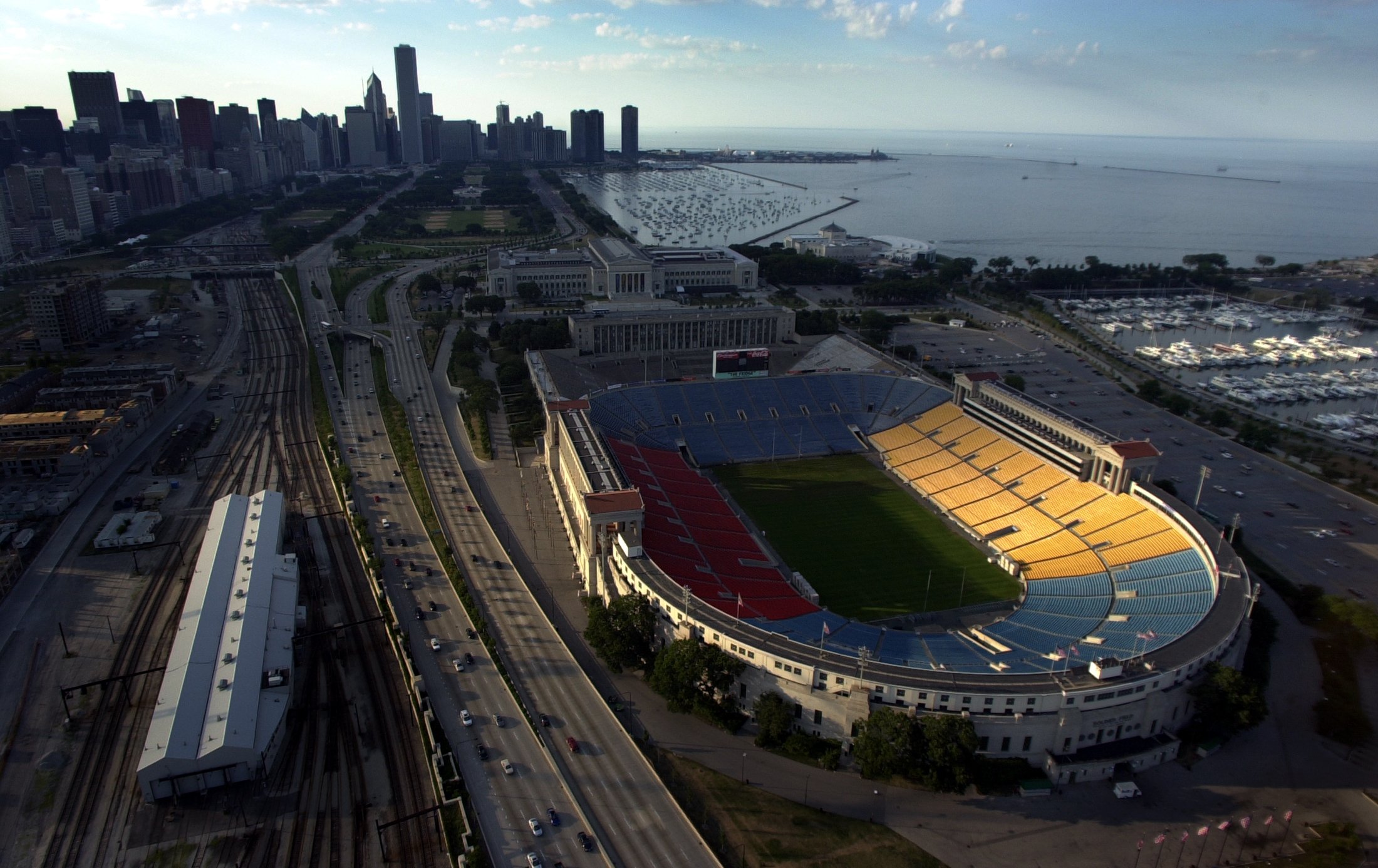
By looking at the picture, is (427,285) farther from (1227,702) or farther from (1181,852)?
(1181,852)

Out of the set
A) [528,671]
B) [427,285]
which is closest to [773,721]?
[528,671]

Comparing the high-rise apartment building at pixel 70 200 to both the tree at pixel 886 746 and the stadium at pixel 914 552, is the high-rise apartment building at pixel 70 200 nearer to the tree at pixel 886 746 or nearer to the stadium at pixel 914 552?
the stadium at pixel 914 552

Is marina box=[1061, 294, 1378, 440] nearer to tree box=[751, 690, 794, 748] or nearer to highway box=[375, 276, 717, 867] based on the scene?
tree box=[751, 690, 794, 748]

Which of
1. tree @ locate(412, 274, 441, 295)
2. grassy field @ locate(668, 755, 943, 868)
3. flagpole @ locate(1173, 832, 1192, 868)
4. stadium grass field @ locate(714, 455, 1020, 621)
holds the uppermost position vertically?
tree @ locate(412, 274, 441, 295)

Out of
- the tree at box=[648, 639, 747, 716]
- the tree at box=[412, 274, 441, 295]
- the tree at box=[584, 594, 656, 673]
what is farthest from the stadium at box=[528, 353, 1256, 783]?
the tree at box=[412, 274, 441, 295]

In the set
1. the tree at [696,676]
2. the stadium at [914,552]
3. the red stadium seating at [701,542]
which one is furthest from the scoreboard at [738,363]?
the tree at [696,676]

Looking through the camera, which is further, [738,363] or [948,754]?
[738,363]
